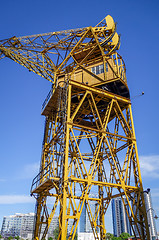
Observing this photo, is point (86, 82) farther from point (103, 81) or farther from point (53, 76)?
point (53, 76)

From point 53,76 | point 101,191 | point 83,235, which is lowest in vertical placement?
point 83,235

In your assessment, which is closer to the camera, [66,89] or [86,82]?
[66,89]

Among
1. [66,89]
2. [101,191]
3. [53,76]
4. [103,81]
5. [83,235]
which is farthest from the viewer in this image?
[83,235]

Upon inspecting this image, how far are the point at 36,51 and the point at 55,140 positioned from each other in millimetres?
12502

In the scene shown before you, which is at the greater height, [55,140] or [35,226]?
[55,140]

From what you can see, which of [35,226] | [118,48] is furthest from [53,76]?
[35,226]

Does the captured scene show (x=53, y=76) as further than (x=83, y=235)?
No

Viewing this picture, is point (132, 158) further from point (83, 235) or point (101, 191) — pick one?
point (83, 235)

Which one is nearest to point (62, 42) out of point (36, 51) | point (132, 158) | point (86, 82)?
point (36, 51)

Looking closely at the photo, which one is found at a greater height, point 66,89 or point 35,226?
point 66,89

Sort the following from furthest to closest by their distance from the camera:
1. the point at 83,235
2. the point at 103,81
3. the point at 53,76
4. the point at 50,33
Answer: the point at 83,235 < the point at 53,76 < the point at 50,33 < the point at 103,81

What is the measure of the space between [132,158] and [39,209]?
35.9 ft

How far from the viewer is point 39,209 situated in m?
21.2

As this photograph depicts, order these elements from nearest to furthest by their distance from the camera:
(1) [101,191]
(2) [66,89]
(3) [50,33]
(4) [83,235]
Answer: (2) [66,89], (1) [101,191], (3) [50,33], (4) [83,235]
